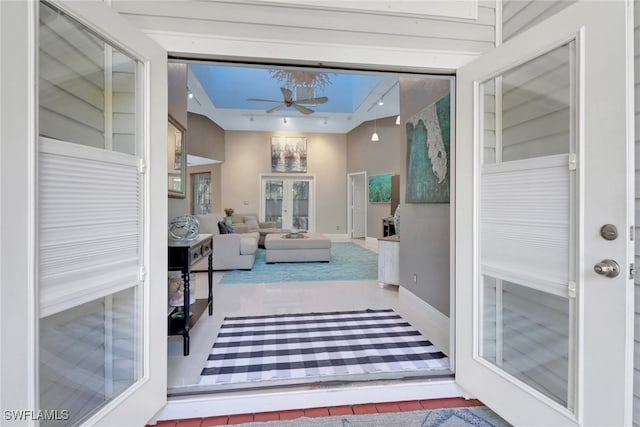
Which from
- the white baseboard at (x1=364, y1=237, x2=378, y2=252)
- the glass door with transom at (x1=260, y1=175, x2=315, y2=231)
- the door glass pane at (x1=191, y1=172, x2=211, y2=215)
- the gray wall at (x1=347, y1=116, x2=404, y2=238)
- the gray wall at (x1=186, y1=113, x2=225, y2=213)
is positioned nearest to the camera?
the gray wall at (x1=186, y1=113, x2=225, y2=213)

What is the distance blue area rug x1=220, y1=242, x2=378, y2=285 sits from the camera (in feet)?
14.7

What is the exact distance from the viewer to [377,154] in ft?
27.9

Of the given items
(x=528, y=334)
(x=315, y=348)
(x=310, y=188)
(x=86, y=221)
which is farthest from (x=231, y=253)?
(x=310, y=188)

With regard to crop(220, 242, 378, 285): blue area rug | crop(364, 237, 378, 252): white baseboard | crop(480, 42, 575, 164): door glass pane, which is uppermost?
crop(480, 42, 575, 164): door glass pane

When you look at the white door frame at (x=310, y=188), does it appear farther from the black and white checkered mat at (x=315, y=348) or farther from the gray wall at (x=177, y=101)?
the black and white checkered mat at (x=315, y=348)

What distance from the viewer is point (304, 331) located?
262 cm

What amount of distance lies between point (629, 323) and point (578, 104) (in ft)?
2.83

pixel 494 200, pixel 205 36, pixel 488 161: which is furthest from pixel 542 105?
pixel 205 36

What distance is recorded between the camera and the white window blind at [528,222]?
127 cm

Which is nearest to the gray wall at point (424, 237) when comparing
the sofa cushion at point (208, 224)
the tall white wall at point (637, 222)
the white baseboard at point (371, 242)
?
the tall white wall at point (637, 222)

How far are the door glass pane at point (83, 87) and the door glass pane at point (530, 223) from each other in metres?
1.88

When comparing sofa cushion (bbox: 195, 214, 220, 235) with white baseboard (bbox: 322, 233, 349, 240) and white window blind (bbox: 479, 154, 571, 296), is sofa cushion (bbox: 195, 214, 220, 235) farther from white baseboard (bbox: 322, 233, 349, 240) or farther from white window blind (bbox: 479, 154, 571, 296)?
white window blind (bbox: 479, 154, 571, 296)

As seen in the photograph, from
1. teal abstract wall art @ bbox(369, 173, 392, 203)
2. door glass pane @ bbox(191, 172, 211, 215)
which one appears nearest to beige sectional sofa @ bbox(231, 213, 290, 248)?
door glass pane @ bbox(191, 172, 211, 215)

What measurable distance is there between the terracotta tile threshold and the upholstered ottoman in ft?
13.1
